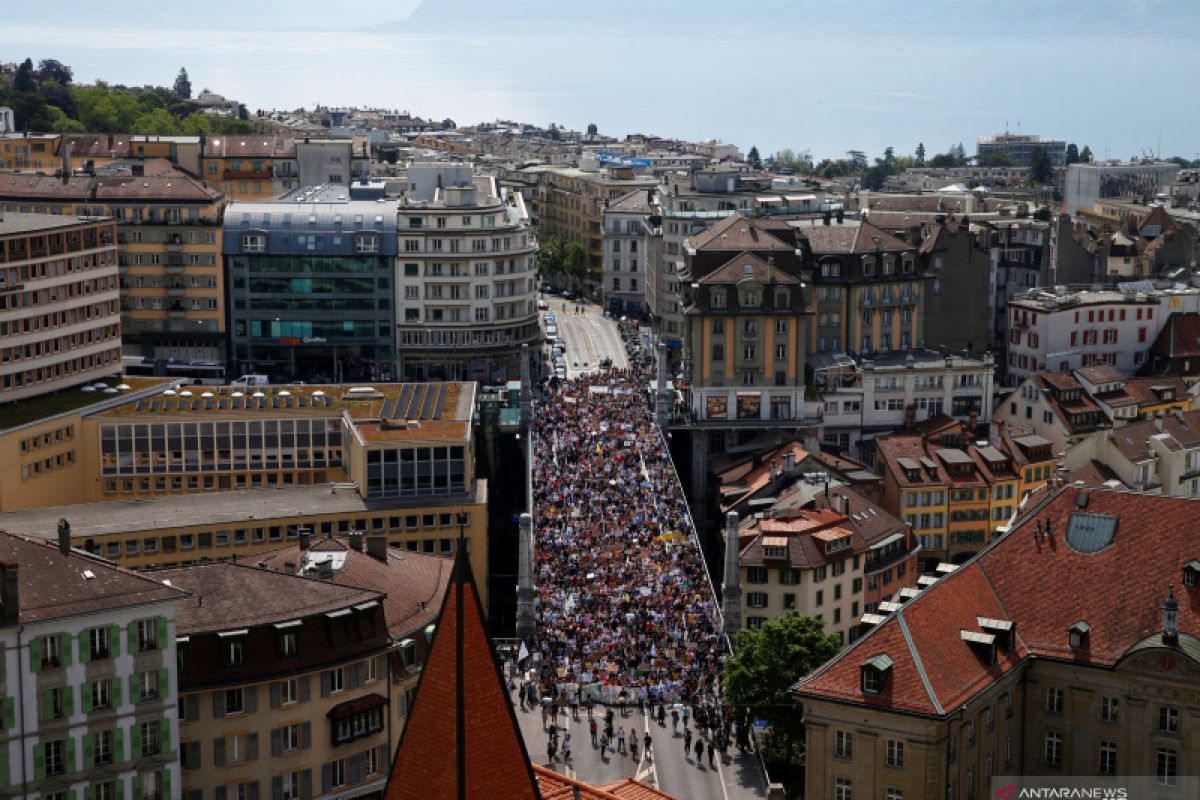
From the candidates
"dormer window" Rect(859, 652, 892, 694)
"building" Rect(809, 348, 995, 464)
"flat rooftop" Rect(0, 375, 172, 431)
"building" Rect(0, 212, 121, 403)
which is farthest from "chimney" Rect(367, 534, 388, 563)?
"building" Rect(809, 348, 995, 464)

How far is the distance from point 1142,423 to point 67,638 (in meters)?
83.3

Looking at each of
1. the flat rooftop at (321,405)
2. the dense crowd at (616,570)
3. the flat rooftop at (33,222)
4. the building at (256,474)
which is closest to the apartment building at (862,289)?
the dense crowd at (616,570)

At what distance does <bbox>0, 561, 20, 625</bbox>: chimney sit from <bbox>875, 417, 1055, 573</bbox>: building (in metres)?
71.0

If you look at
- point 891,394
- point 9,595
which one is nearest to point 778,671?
point 9,595

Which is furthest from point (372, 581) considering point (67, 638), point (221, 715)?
point (67, 638)

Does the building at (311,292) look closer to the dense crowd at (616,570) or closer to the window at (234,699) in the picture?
the dense crowd at (616,570)

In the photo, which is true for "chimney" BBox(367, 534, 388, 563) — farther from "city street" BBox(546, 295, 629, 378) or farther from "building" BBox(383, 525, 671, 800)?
"city street" BBox(546, 295, 629, 378)

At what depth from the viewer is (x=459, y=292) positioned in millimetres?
156625

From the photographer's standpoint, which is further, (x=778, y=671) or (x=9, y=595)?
(x=778, y=671)

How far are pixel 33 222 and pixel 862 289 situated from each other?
5645 cm

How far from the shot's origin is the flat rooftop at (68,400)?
368 feet

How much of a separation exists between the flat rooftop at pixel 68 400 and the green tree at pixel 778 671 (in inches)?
1740

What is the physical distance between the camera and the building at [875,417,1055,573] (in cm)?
12444

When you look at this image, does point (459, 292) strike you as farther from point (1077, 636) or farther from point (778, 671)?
point (1077, 636)
